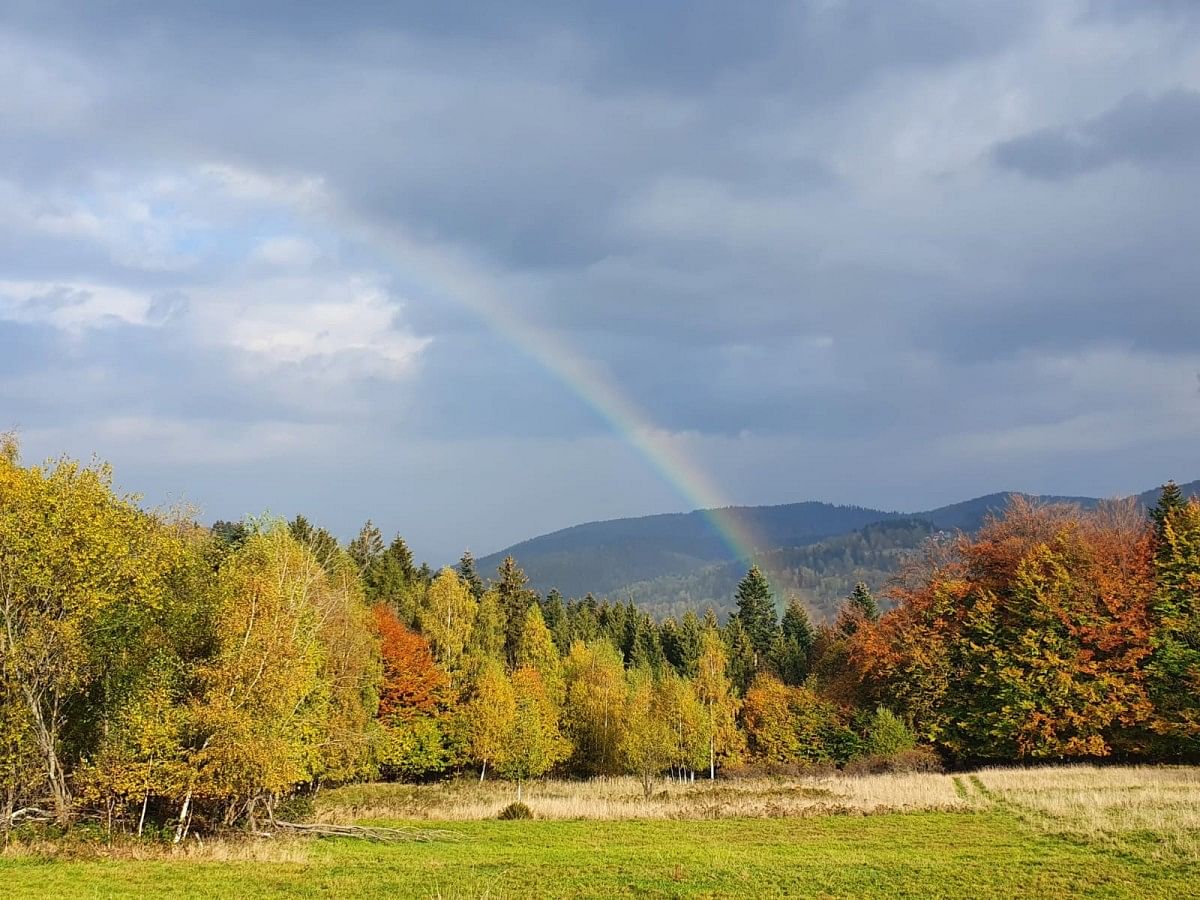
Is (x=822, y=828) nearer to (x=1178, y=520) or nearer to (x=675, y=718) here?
(x=675, y=718)

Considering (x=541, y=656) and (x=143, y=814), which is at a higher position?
(x=541, y=656)

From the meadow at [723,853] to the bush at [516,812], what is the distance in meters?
0.53

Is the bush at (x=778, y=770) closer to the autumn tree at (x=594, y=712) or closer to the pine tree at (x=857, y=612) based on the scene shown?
the autumn tree at (x=594, y=712)

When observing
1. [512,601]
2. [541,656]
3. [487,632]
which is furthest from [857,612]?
[487,632]

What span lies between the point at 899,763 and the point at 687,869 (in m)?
38.5

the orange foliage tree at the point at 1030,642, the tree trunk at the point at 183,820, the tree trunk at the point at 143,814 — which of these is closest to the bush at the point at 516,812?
the tree trunk at the point at 183,820

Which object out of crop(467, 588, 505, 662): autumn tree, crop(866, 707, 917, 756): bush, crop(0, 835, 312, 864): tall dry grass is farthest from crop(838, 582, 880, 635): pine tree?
crop(0, 835, 312, 864): tall dry grass

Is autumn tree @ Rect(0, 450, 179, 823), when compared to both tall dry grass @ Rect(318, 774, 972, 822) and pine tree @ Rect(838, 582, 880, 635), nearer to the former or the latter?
tall dry grass @ Rect(318, 774, 972, 822)

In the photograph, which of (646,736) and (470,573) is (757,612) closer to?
(470,573)

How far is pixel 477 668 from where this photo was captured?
219 ft

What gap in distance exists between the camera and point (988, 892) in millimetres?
17125

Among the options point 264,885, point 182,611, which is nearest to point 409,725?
point 182,611

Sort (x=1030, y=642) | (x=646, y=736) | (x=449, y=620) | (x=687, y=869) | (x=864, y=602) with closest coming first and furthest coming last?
(x=687, y=869) < (x=646, y=736) < (x=1030, y=642) < (x=449, y=620) < (x=864, y=602)

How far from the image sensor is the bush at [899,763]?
53469 mm
